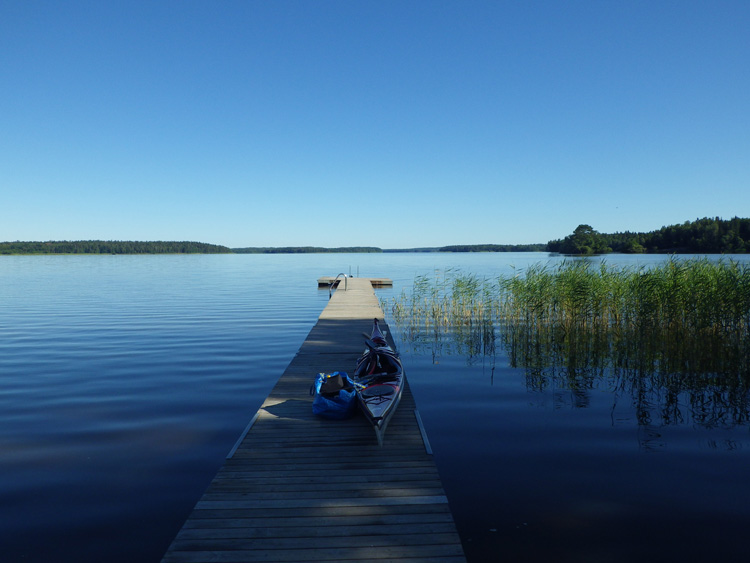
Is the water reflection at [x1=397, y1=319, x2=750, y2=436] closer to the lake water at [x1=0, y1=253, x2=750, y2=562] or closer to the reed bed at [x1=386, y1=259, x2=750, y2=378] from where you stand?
the reed bed at [x1=386, y1=259, x2=750, y2=378]

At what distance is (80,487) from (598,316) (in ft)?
55.8

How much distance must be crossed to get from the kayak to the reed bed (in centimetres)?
545

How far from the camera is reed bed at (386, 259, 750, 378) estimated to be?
1274cm

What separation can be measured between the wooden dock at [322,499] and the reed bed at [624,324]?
298 inches

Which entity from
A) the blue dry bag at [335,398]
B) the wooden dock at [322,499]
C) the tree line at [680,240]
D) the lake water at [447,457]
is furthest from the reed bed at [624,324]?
the tree line at [680,240]

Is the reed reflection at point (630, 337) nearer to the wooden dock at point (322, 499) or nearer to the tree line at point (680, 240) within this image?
the wooden dock at point (322, 499)

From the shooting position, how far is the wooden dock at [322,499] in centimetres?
415

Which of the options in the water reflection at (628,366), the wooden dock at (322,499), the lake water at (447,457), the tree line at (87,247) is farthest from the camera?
the tree line at (87,247)

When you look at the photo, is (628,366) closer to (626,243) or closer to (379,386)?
(379,386)

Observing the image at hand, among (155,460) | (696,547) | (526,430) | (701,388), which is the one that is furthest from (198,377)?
(701,388)

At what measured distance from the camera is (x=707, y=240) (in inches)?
3469

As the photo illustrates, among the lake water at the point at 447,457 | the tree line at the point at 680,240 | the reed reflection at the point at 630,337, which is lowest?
the lake water at the point at 447,457

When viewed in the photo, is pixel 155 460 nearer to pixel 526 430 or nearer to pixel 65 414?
pixel 65 414

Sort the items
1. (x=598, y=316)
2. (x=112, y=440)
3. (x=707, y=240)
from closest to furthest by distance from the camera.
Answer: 1. (x=112, y=440)
2. (x=598, y=316)
3. (x=707, y=240)
